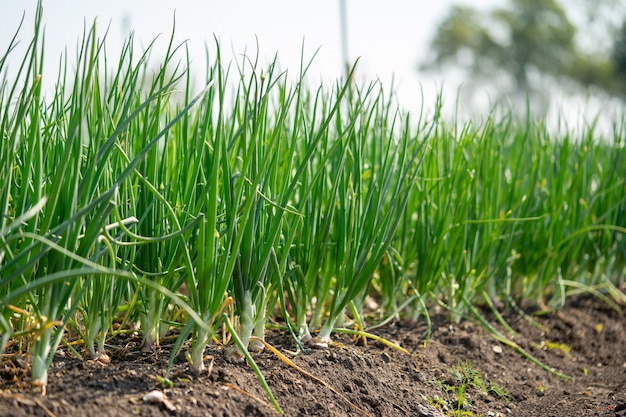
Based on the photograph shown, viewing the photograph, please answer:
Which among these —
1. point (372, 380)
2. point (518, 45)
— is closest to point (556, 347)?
point (372, 380)

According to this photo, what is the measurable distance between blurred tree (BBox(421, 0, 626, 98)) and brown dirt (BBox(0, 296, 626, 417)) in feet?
97.2

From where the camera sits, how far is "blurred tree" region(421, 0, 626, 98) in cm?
3080

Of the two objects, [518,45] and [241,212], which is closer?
[241,212]

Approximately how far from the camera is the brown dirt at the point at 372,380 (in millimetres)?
1203

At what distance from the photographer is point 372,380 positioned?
1.60 m

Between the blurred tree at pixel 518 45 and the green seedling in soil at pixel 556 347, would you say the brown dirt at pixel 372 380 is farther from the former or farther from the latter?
the blurred tree at pixel 518 45

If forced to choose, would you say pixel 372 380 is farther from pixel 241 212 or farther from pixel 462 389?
pixel 241 212

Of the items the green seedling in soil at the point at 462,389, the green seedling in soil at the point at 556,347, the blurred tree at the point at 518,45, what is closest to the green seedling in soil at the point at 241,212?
the green seedling in soil at the point at 556,347

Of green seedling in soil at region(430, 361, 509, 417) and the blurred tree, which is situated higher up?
the blurred tree

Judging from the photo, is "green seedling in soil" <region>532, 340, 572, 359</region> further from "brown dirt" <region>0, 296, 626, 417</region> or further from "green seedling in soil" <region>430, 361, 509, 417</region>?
"green seedling in soil" <region>430, 361, 509, 417</region>

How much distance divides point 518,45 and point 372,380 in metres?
32.8

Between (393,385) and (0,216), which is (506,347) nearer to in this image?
(393,385)

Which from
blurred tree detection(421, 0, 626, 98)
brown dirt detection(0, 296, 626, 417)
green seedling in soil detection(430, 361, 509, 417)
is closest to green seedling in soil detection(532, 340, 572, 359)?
brown dirt detection(0, 296, 626, 417)

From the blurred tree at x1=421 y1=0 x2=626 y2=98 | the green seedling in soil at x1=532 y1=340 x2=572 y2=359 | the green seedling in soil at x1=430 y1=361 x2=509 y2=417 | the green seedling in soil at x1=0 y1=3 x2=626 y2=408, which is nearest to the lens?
the green seedling in soil at x1=0 y1=3 x2=626 y2=408
